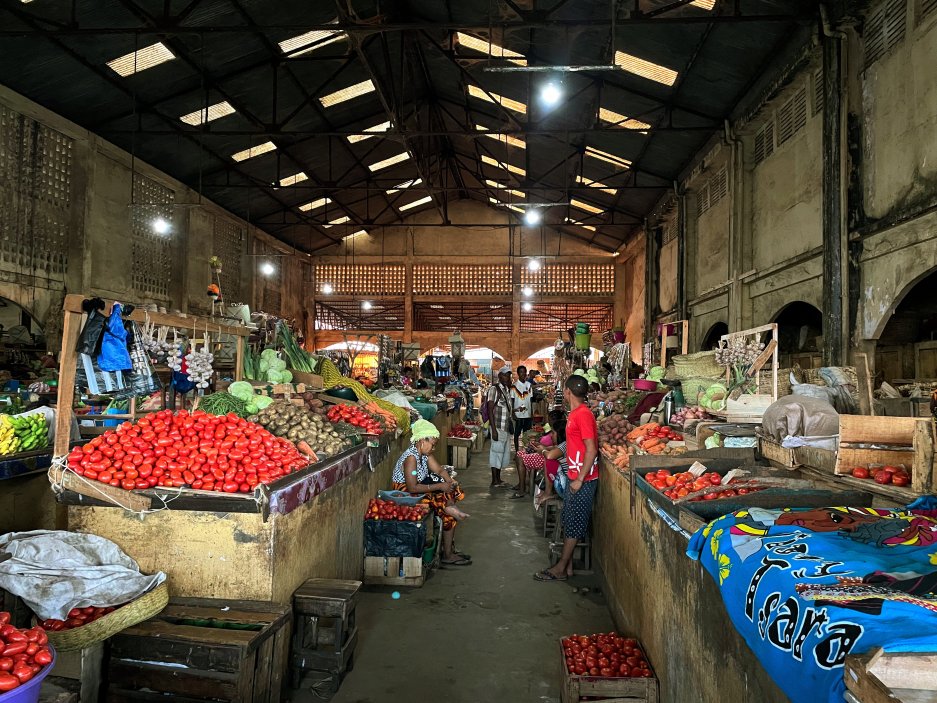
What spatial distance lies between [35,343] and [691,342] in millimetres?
13107

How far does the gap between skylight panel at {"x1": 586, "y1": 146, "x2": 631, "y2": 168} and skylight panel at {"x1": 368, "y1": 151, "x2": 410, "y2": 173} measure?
19.9 feet

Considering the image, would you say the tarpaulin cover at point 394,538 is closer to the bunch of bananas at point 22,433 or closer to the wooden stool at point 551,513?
the wooden stool at point 551,513

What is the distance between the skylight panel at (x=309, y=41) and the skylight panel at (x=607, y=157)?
5848 millimetres

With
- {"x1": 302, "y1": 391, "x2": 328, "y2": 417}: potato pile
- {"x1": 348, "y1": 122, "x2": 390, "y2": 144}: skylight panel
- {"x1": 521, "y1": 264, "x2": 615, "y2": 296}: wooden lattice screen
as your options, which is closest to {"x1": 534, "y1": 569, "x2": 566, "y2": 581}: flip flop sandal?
{"x1": 302, "y1": 391, "x2": 328, "y2": 417}: potato pile

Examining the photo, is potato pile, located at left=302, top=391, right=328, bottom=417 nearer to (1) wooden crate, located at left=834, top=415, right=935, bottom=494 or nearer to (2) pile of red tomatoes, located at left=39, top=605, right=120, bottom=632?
(2) pile of red tomatoes, located at left=39, top=605, right=120, bottom=632

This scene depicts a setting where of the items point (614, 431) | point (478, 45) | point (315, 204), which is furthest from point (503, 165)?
point (614, 431)

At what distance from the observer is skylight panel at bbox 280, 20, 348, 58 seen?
418 inches

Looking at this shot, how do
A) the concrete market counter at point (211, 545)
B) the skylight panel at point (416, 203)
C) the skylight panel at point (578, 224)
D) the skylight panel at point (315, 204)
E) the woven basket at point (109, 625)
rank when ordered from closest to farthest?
the woven basket at point (109, 625)
the concrete market counter at point (211, 545)
the skylight panel at point (578, 224)
the skylight panel at point (315, 204)
the skylight panel at point (416, 203)

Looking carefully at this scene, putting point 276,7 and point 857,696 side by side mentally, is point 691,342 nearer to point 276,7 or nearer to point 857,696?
point 276,7

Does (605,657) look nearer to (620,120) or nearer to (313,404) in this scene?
(313,404)

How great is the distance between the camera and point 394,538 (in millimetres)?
4926

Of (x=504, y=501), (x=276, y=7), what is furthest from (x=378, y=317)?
(x=504, y=501)

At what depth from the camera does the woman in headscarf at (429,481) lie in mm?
5285

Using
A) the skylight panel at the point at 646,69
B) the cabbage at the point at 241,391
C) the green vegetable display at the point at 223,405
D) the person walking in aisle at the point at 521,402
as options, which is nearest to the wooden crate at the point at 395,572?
the green vegetable display at the point at 223,405
